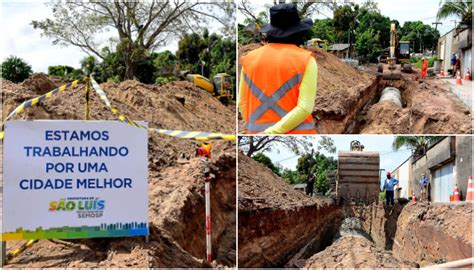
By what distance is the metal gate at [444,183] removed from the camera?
543 cm

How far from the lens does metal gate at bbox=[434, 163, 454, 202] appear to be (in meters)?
5.43

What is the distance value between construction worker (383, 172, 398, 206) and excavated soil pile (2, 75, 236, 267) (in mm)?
2138

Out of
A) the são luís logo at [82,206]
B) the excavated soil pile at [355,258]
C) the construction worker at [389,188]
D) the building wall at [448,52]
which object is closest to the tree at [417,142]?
the construction worker at [389,188]

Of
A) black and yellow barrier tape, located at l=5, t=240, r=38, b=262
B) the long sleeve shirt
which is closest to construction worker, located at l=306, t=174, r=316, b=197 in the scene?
the long sleeve shirt

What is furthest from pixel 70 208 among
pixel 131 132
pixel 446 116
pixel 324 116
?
pixel 446 116

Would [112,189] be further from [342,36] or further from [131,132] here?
[342,36]

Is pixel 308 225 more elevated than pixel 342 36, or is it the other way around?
pixel 342 36

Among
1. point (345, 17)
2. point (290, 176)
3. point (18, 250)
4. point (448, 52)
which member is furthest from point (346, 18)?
point (448, 52)

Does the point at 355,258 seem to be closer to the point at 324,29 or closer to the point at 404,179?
the point at 404,179

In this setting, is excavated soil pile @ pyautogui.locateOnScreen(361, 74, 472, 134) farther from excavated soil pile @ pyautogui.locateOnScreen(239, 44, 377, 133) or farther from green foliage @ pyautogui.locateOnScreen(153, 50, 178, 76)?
green foliage @ pyautogui.locateOnScreen(153, 50, 178, 76)

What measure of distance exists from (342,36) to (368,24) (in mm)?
347

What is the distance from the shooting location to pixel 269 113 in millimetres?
3334

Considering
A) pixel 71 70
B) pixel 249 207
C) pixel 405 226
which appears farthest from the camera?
pixel 71 70

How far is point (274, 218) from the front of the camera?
187 inches
